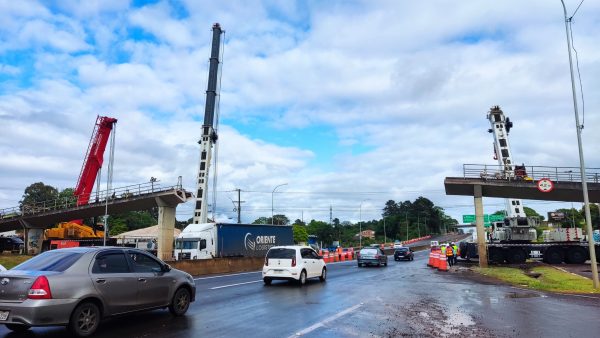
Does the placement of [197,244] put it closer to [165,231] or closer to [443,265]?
[165,231]

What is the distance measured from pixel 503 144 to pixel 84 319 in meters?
32.4

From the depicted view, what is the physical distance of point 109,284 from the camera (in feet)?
27.0

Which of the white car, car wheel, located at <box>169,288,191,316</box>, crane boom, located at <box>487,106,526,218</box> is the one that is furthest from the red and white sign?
car wheel, located at <box>169,288,191,316</box>

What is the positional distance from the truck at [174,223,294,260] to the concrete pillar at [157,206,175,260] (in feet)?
27.6

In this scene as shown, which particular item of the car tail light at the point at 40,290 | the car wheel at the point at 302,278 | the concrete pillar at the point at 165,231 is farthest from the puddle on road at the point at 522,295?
the concrete pillar at the point at 165,231

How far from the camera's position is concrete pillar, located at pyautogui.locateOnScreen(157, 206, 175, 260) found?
3931 cm

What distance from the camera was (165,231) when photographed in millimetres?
39531

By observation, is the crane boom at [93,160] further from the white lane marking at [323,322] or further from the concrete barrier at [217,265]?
the white lane marking at [323,322]

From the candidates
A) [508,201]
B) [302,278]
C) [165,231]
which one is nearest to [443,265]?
[508,201]

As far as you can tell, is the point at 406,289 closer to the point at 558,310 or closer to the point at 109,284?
the point at 558,310

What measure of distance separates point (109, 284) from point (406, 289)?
36.7 ft

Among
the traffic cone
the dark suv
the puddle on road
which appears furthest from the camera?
the dark suv

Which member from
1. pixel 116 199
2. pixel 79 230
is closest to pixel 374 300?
pixel 116 199

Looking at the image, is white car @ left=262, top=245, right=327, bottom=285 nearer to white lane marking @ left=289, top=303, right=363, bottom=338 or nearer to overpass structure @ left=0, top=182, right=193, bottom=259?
white lane marking @ left=289, top=303, right=363, bottom=338
